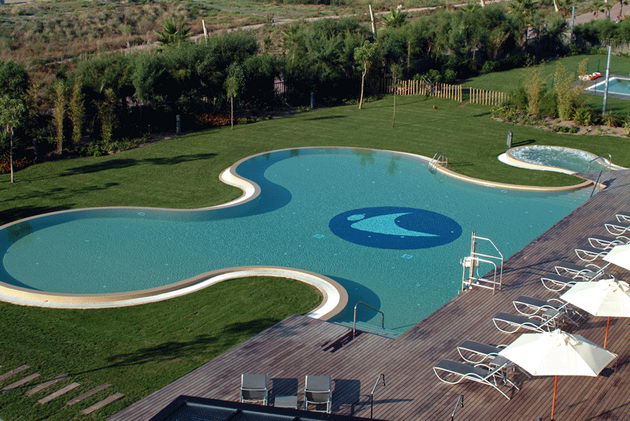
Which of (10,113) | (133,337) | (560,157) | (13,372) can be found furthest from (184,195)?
(560,157)

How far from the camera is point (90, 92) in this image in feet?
104

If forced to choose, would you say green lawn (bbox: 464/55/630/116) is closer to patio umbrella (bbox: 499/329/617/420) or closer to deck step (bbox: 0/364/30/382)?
patio umbrella (bbox: 499/329/617/420)

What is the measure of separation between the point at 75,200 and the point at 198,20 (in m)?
49.6

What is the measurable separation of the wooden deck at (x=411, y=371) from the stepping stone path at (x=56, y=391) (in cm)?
99

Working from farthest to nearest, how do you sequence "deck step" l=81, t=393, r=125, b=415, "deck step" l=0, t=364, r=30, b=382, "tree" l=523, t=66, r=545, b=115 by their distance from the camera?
1. "tree" l=523, t=66, r=545, b=115
2. "deck step" l=0, t=364, r=30, b=382
3. "deck step" l=81, t=393, r=125, b=415

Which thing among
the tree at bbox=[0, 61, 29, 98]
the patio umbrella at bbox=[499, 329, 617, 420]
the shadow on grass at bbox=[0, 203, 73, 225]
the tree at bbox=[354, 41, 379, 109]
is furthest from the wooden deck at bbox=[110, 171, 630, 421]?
the tree at bbox=[354, 41, 379, 109]

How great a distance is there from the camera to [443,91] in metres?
40.4

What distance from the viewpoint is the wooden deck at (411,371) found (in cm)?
1217

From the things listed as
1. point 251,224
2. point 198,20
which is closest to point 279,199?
point 251,224

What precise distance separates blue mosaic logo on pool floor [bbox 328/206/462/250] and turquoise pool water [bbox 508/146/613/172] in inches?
303

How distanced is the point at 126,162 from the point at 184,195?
512 cm

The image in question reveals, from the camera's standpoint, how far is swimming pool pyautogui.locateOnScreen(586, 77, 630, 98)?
129 feet

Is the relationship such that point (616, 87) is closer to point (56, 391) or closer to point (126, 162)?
point (126, 162)

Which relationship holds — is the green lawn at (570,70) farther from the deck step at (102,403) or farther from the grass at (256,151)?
the deck step at (102,403)
